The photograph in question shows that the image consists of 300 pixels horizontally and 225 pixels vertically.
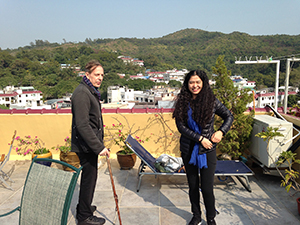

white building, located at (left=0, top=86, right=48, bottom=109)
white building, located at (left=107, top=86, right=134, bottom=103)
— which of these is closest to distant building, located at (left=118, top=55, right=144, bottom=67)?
white building, located at (left=107, top=86, right=134, bottom=103)

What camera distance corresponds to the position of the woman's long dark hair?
1969mm

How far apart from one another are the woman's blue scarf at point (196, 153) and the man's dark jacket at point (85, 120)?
79cm

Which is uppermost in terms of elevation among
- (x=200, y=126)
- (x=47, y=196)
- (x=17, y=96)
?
(x=200, y=126)

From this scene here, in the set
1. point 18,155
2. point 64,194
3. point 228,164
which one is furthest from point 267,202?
point 18,155

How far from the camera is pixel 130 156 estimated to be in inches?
143

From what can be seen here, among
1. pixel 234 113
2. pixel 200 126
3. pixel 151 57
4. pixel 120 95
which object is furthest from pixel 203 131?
pixel 151 57

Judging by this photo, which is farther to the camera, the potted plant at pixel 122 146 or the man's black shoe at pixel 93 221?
the potted plant at pixel 122 146

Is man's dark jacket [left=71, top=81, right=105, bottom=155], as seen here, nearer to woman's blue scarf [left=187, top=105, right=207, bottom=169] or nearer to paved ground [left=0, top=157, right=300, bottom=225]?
woman's blue scarf [left=187, top=105, right=207, bottom=169]

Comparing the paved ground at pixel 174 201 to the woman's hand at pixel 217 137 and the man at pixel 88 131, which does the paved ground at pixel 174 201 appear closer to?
the man at pixel 88 131

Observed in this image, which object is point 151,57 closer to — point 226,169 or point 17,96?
point 17,96

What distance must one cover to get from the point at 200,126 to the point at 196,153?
0.24 meters

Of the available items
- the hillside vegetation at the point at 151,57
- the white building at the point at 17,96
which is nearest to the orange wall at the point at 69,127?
the hillside vegetation at the point at 151,57

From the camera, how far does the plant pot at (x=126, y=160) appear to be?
3629mm

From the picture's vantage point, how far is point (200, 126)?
2012mm
